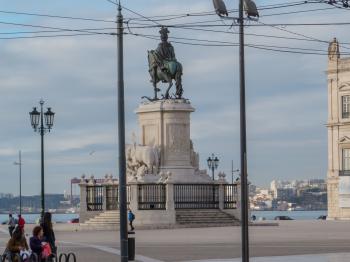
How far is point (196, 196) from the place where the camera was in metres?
59.4

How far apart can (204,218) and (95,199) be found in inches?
255

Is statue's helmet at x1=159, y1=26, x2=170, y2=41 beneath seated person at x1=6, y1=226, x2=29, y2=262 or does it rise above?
above

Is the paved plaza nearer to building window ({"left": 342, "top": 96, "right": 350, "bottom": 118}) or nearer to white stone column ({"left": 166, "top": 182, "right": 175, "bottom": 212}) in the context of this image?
white stone column ({"left": 166, "top": 182, "right": 175, "bottom": 212})

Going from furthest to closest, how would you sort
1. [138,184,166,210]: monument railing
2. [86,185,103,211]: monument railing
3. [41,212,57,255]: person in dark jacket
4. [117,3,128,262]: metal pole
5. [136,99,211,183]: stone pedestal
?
[86,185,103,211]: monument railing, [136,99,211,183]: stone pedestal, [138,184,166,210]: monument railing, [41,212,57,255]: person in dark jacket, [117,3,128,262]: metal pole

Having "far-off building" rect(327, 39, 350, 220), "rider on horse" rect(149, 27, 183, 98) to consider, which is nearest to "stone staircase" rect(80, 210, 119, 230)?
"rider on horse" rect(149, 27, 183, 98)

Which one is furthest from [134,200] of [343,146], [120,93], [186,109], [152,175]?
[343,146]

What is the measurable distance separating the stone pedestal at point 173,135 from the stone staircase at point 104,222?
3.94m

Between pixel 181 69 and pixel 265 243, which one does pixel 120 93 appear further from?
pixel 181 69

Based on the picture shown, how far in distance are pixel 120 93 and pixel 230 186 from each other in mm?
36491

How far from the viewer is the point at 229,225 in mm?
59094

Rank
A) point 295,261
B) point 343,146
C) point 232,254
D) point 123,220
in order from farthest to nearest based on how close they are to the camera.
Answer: point 343,146, point 232,254, point 295,261, point 123,220

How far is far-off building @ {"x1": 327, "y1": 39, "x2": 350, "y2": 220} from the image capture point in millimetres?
92062

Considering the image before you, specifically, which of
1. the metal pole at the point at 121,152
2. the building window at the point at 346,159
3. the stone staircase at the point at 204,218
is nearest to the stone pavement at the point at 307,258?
the metal pole at the point at 121,152

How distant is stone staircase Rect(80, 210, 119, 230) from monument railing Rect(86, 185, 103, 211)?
3.93 feet
